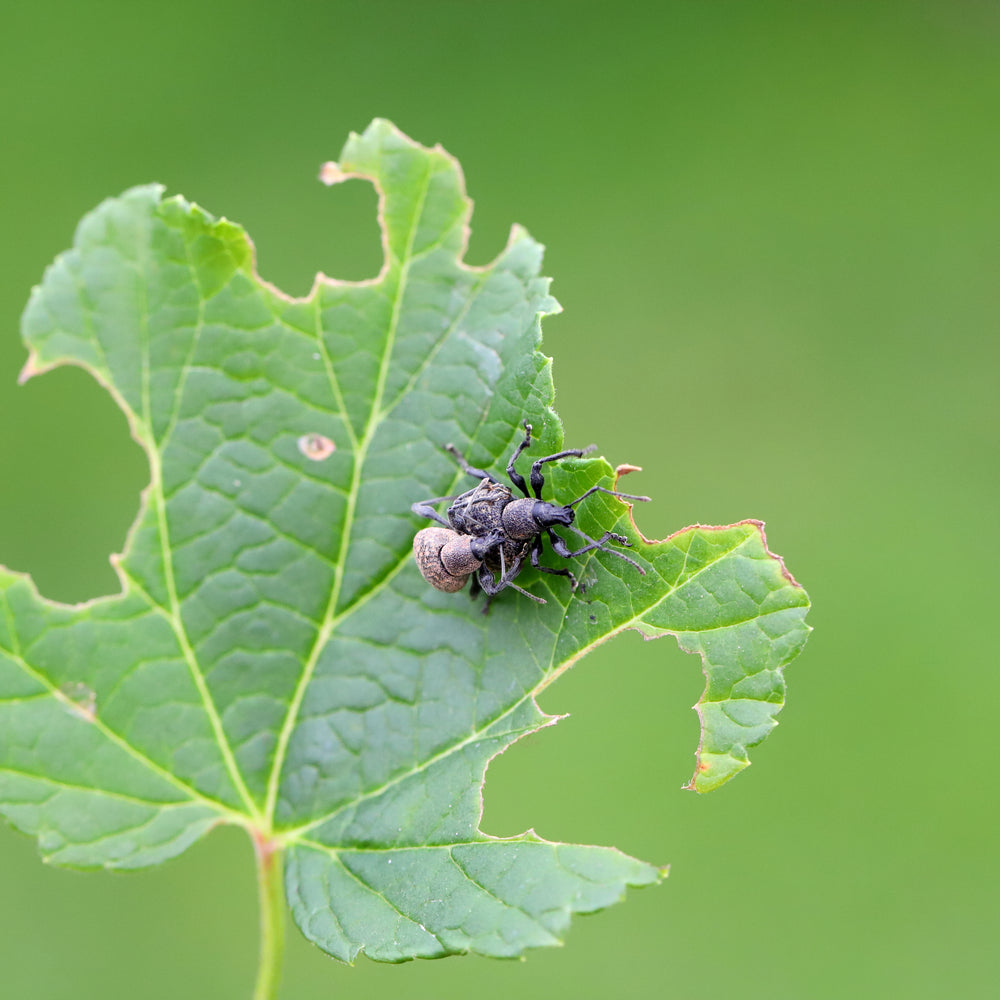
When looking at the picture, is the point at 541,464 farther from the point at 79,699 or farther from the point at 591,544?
the point at 79,699

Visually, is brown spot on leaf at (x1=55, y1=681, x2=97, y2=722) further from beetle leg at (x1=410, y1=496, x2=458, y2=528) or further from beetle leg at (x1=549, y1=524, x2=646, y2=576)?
beetle leg at (x1=549, y1=524, x2=646, y2=576)

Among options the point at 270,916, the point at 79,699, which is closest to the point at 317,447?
the point at 79,699

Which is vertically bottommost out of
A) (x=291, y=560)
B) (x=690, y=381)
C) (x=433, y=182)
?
(x=291, y=560)

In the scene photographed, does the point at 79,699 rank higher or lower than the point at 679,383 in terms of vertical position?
lower

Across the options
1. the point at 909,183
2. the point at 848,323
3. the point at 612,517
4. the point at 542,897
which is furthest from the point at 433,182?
the point at 909,183

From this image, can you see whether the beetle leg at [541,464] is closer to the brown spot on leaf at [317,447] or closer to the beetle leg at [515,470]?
the beetle leg at [515,470]

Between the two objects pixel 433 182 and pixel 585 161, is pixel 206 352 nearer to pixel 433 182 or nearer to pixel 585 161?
pixel 433 182

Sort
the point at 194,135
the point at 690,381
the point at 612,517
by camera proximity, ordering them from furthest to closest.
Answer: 1. the point at 194,135
2. the point at 690,381
3. the point at 612,517
